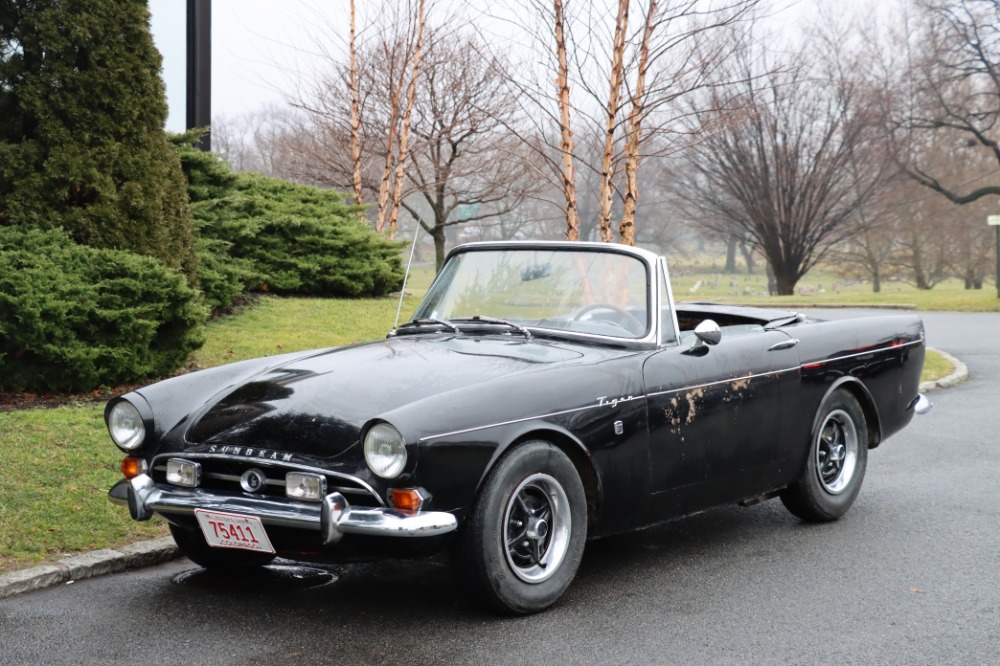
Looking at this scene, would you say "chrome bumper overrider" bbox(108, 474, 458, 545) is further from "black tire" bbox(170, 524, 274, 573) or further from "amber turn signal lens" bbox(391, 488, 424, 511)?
"black tire" bbox(170, 524, 274, 573)

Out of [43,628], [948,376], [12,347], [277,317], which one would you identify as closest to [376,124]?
[277,317]

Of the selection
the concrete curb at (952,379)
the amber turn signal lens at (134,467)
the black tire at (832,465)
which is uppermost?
the amber turn signal lens at (134,467)

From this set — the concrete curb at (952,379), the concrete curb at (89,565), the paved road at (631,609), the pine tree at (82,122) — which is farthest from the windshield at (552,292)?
the concrete curb at (952,379)

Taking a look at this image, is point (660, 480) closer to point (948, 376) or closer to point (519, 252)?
point (519, 252)

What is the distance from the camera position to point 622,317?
5129 mm

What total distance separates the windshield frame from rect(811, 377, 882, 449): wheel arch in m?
1.24

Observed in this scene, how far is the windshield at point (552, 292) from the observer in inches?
203

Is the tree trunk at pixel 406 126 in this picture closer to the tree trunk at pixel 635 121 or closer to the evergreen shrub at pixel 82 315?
the tree trunk at pixel 635 121

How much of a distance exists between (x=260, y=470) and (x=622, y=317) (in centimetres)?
193

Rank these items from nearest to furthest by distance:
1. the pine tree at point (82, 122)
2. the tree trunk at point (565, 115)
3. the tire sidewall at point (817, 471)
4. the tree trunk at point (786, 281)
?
the tire sidewall at point (817, 471) → the pine tree at point (82, 122) → the tree trunk at point (565, 115) → the tree trunk at point (786, 281)

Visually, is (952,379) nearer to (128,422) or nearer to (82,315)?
(82,315)

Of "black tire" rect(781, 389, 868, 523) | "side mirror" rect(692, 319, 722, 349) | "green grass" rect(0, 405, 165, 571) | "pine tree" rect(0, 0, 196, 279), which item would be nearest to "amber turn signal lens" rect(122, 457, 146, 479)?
"green grass" rect(0, 405, 165, 571)

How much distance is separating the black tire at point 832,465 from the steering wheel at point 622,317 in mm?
1255

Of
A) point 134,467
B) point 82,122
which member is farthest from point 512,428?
point 82,122
